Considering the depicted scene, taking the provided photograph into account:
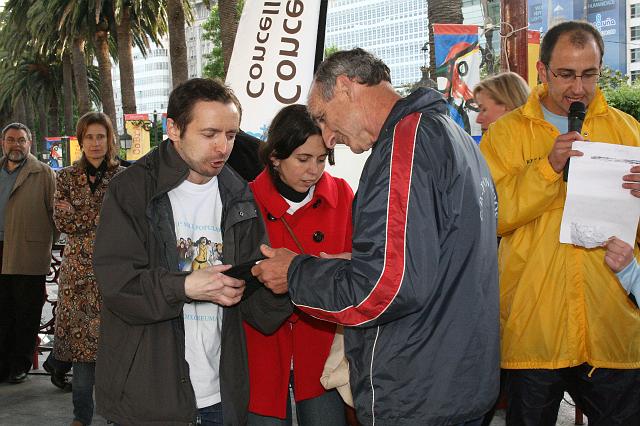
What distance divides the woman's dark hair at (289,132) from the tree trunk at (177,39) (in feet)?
47.9

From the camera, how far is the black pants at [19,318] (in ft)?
24.6

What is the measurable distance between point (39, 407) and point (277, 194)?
13.1ft

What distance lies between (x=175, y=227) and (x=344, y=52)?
881 millimetres

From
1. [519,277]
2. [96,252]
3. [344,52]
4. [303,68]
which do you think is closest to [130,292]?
[96,252]

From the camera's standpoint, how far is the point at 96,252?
283cm

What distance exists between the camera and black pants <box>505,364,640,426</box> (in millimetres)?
3305

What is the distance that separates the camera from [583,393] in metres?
3.39

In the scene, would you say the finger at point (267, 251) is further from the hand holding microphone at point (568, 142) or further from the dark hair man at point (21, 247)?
the dark hair man at point (21, 247)

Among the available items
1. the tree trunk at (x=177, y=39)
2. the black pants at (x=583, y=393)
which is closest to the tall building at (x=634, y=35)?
the tree trunk at (x=177, y=39)

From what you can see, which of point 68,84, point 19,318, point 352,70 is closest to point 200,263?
point 352,70

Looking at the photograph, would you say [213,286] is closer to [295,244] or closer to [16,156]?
[295,244]

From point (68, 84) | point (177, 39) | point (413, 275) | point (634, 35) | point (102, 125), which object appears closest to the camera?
point (413, 275)

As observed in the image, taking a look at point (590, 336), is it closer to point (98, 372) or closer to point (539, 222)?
point (539, 222)

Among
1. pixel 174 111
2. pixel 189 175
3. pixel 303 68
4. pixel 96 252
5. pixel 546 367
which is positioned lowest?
pixel 546 367
